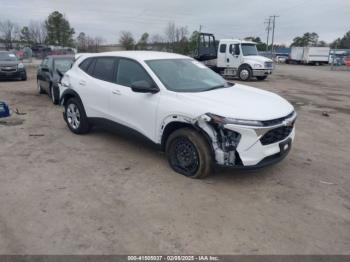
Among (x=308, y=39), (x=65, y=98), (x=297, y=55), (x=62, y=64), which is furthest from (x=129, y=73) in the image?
(x=308, y=39)

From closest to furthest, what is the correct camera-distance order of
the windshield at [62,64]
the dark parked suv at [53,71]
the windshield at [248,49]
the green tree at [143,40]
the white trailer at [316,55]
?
the dark parked suv at [53,71] < the windshield at [62,64] < the windshield at [248,49] < the white trailer at [316,55] < the green tree at [143,40]

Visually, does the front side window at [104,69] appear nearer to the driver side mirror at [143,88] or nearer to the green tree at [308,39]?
the driver side mirror at [143,88]

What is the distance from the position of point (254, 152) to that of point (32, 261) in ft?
8.99

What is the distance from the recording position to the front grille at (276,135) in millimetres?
4176

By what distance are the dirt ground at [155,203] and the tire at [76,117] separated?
1.22 ft

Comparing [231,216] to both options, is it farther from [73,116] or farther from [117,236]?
[73,116]

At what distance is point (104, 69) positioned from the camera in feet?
19.2

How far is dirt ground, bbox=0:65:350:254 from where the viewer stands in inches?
125

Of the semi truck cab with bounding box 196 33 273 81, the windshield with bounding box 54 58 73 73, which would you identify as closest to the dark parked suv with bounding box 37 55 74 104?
the windshield with bounding box 54 58 73 73

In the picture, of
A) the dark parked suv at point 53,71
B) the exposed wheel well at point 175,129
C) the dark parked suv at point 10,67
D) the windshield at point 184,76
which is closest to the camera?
the exposed wheel well at point 175,129

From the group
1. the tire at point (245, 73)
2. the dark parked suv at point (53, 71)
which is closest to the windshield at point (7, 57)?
the dark parked suv at point (53, 71)

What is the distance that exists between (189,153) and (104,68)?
2.48 m

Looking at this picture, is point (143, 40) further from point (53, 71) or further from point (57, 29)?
point (53, 71)

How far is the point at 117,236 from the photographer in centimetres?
327
